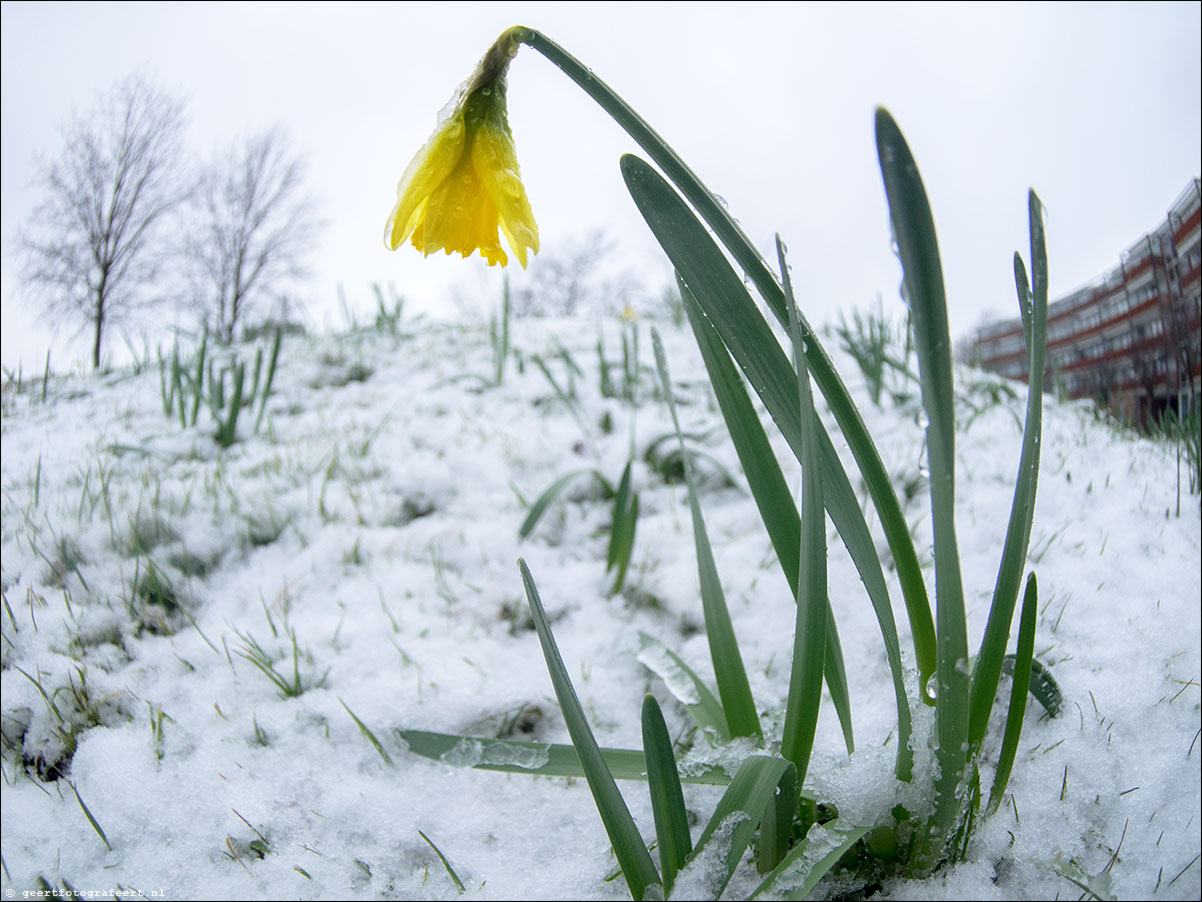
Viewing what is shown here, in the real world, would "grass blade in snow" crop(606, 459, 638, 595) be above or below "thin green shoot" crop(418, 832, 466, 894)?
above

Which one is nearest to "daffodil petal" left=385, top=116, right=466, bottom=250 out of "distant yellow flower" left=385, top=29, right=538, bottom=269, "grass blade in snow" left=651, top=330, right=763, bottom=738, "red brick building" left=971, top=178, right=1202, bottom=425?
"distant yellow flower" left=385, top=29, right=538, bottom=269

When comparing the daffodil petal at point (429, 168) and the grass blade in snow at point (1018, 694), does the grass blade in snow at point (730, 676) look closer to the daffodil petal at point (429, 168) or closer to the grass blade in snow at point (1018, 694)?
the grass blade in snow at point (1018, 694)

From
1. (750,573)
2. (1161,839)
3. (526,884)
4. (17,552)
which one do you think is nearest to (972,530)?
(750,573)

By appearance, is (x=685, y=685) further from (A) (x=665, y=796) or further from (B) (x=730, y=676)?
(A) (x=665, y=796)

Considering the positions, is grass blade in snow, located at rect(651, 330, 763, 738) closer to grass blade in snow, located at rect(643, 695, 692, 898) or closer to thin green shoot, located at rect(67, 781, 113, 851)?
grass blade in snow, located at rect(643, 695, 692, 898)

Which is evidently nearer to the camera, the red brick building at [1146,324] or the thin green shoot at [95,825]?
the thin green shoot at [95,825]

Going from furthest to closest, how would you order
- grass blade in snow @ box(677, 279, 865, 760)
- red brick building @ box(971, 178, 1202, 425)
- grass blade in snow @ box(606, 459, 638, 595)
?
grass blade in snow @ box(606, 459, 638, 595) → red brick building @ box(971, 178, 1202, 425) → grass blade in snow @ box(677, 279, 865, 760)

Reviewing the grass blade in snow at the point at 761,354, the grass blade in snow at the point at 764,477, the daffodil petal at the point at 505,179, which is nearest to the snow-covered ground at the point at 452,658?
the grass blade in snow at the point at 764,477
